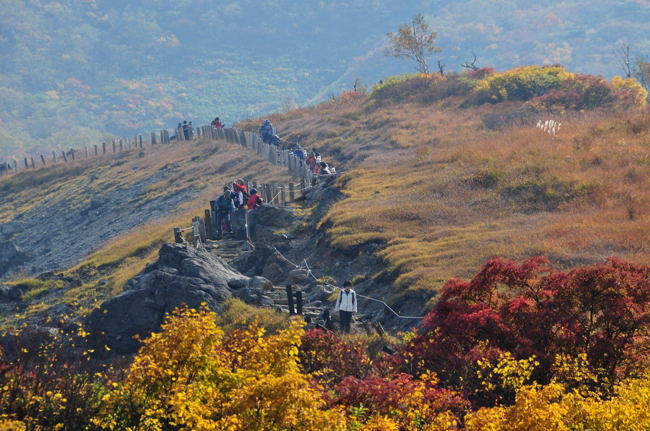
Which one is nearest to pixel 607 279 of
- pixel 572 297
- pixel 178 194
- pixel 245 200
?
pixel 572 297

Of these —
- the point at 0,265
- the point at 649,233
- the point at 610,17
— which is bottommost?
the point at 0,265

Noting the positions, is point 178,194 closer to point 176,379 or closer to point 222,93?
point 176,379

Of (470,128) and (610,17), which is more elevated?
(610,17)

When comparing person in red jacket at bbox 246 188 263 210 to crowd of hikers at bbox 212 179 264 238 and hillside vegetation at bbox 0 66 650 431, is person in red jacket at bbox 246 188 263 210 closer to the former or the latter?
crowd of hikers at bbox 212 179 264 238

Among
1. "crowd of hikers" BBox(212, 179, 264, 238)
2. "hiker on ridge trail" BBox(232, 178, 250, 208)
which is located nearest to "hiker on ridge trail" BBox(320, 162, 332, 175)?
"hiker on ridge trail" BBox(232, 178, 250, 208)

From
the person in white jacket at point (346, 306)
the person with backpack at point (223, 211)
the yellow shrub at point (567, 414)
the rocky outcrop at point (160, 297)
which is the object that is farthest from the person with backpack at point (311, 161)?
the yellow shrub at point (567, 414)

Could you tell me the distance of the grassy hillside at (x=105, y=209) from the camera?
102ft

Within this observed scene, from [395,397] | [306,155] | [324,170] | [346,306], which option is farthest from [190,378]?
[306,155]

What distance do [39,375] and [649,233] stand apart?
43.5 ft

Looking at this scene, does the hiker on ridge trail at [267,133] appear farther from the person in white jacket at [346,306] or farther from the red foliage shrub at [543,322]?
the red foliage shrub at [543,322]

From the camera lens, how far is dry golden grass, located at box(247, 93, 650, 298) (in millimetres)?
19719

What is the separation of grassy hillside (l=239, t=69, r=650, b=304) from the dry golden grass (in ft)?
0.12

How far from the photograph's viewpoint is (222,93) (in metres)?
196

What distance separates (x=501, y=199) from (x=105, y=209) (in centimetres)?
3289
